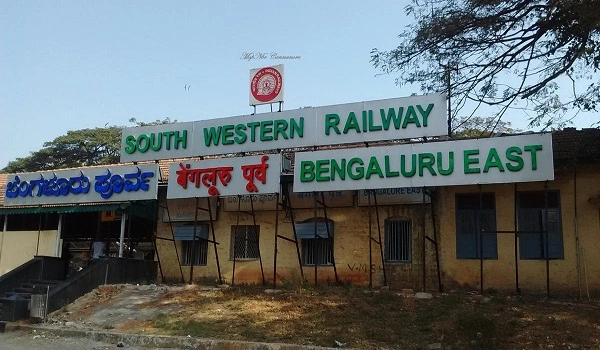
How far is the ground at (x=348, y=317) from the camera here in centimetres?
989

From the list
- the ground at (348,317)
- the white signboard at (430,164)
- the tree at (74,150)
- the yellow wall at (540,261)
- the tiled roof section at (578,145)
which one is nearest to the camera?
the ground at (348,317)

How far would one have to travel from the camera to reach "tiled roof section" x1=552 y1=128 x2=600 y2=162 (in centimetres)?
1320

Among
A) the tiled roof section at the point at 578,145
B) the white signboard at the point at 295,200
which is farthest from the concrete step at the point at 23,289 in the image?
the tiled roof section at the point at 578,145

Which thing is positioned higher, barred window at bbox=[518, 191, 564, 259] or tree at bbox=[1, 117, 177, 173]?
tree at bbox=[1, 117, 177, 173]

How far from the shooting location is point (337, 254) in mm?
15812

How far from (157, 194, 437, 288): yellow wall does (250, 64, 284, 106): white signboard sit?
11.3 feet

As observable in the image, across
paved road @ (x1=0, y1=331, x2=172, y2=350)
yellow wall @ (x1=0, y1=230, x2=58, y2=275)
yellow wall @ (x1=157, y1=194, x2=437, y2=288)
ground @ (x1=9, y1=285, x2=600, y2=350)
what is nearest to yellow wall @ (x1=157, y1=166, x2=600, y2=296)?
yellow wall @ (x1=157, y1=194, x2=437, y2=288)

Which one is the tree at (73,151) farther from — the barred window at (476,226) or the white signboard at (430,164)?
the barred window at (476,226)

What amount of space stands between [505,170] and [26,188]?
15.4m

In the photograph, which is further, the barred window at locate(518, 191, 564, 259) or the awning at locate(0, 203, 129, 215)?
A: the awning at locate(0, 203, 129, 215)

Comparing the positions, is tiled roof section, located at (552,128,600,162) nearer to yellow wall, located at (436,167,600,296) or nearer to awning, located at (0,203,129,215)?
yellow wall, located at (436,167,600,296)

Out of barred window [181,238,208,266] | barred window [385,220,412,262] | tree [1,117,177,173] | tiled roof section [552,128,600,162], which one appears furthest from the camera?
tree [1,117,177,173]

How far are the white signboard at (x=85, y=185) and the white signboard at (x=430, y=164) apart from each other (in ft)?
16.5

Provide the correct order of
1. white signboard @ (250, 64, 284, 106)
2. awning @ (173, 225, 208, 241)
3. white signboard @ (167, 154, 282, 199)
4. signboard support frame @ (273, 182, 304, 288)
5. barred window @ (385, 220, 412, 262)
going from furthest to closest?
awning @ (173, 225, 208, 241) → white signboard @ (250, 64, 284, 106) → signboard support frame @ (273, 182, 304, 288) → white signboard @ (167, 154, 282, 199) → barred window @ (385, 220, 412, 262)
